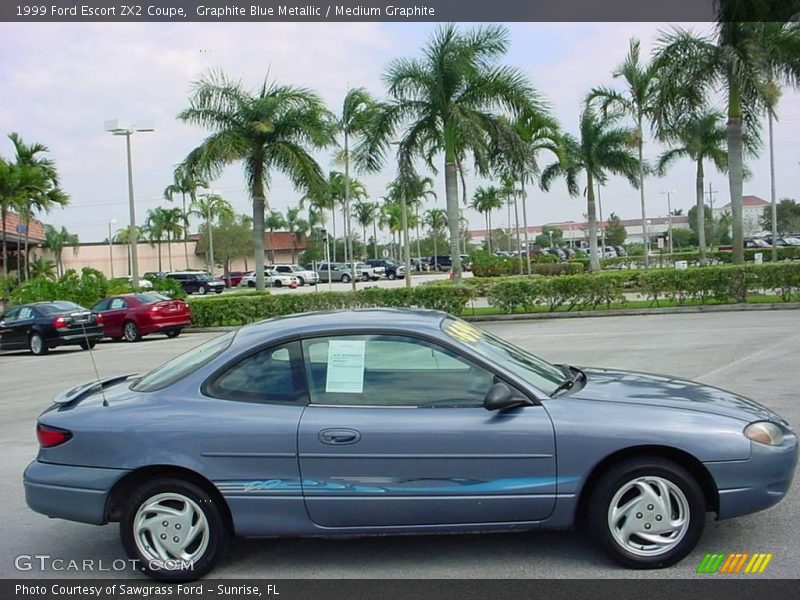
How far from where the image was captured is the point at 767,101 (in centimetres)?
2442

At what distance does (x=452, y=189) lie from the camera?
2486cm

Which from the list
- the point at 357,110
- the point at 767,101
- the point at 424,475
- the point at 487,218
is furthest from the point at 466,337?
the point at 487,218

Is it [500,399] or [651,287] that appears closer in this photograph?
[500,399]

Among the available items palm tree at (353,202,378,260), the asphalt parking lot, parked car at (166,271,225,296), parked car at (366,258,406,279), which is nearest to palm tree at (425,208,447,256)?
palm tree at (353,202,378,260)

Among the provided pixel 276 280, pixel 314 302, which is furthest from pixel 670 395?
pixel 276 280

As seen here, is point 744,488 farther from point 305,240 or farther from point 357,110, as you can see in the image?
point 305,240

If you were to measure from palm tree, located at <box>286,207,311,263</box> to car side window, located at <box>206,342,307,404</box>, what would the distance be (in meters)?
84.5

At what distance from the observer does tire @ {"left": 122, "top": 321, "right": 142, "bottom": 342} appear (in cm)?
2428

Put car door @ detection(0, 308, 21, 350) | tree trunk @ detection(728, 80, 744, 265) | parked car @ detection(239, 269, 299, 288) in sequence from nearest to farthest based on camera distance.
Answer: car door @ detection(0, 308, 21, 350), tree trunk @ detection(728, 80, 744, 265), parked car @ detection(239, 269, 299, 288)

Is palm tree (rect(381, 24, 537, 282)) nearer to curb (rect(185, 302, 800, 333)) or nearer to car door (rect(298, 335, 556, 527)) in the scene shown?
curb (rect(185, 302, 800, 333))

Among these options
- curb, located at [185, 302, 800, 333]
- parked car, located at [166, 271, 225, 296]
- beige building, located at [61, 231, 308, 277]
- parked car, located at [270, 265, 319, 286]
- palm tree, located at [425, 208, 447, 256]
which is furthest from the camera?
palm tree, located at [425, 208, 447, 256]

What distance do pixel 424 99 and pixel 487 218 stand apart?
2396 inches

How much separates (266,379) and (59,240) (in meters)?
87.5

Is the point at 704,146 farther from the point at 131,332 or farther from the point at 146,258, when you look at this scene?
the point at 146,258
